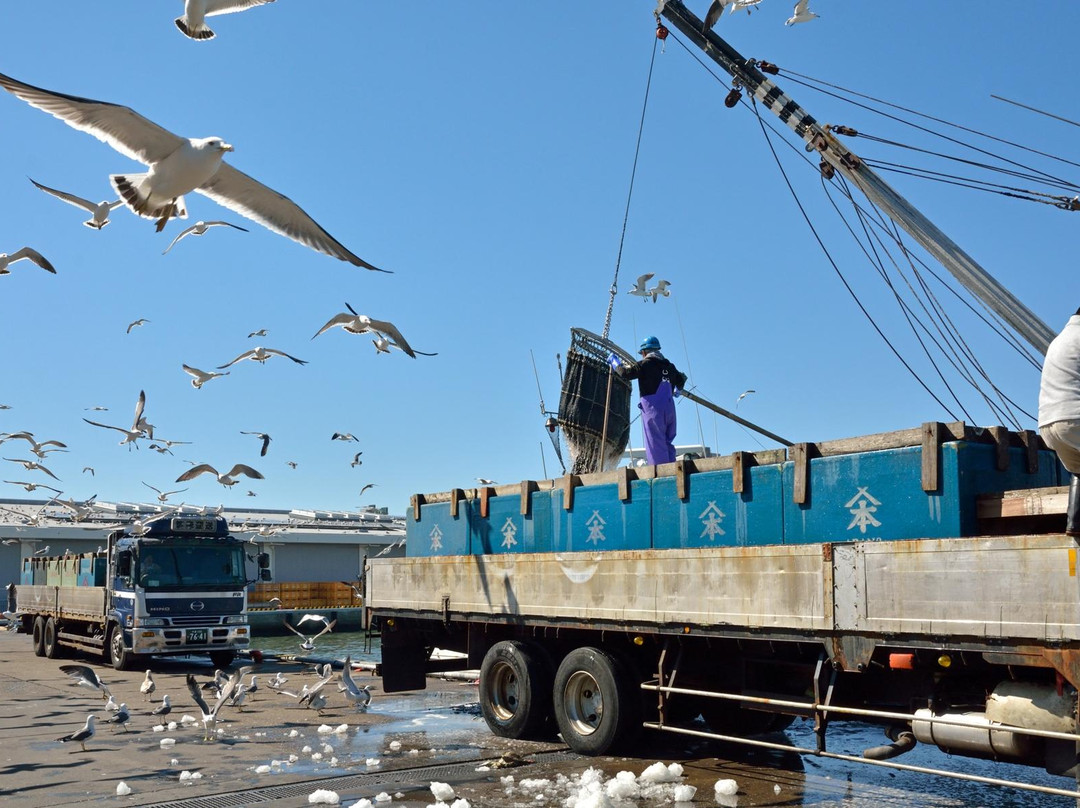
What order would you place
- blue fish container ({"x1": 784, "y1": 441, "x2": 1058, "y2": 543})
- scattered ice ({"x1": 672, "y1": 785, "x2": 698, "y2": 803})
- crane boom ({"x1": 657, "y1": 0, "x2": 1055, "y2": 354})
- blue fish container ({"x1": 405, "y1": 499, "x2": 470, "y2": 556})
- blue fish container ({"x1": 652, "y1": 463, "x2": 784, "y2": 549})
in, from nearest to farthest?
blue fish container ({"x1": 784, "y1": 441, "x2": 1058, "y2": 543}) < scattered ice ({"x1": 672, "y1": 785, "x2": 698, "y2": 803}) < blue fish container ({"x1": 652, "y1": 463, "x2": 784, "y2": 549}) < blue fish container ({"x1": 405, "y1": 499, "x2": 470, "y2": 556}) < crane boom ({"x1": 657, "y1": 0, "x2": 1055, "y2": 354})

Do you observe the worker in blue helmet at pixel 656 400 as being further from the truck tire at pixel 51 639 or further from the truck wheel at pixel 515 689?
the truck tire at pixel 51 639

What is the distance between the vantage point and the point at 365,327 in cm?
1380

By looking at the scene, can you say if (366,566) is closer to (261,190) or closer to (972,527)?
(261,190)

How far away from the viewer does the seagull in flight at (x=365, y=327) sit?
13523mm

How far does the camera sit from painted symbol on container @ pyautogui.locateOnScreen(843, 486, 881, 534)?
8055 mm

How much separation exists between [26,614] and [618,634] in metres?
23.9

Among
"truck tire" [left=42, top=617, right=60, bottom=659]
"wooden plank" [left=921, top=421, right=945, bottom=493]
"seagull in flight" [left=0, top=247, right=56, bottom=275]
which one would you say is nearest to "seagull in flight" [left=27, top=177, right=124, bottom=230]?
"seagull in flight" [left=0, top=247, right=56, bottom=275]

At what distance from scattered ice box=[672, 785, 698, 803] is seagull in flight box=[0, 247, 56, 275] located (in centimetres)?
1000

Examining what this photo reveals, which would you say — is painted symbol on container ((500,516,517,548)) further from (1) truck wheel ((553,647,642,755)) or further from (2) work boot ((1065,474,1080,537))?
(2) work boot ((1065,474,1080,537))

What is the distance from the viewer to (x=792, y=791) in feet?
29.0

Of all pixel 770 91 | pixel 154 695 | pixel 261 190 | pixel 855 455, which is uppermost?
pixel 770 91

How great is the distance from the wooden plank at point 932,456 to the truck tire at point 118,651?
56.5 ft

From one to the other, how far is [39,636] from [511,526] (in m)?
19.6

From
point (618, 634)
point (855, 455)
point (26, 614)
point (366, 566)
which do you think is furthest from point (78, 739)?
point (26, 614)
